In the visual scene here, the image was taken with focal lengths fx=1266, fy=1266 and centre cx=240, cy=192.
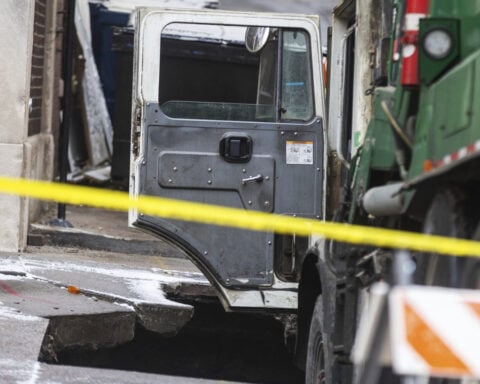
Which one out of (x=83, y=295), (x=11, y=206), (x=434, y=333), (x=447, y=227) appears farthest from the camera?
(x=11, y=206)

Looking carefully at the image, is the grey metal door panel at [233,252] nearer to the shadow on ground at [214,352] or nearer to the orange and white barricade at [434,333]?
the shadow on ground at [214,352]

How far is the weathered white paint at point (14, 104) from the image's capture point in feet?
37.1

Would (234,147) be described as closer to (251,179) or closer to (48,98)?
(251,179)

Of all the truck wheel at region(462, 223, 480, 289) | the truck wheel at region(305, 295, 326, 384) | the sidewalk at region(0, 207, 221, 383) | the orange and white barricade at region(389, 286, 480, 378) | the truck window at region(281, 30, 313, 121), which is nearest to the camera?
the orange and white barricade at region(389, 286, 480, 378)

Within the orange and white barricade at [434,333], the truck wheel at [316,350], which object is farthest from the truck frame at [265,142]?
the orange and white barricade at [434,333]

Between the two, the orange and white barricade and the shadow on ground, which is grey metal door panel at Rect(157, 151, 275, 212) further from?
the orange and white barricade

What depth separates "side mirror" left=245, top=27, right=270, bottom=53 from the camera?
28.1 feet

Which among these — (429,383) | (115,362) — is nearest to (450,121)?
(429,383)

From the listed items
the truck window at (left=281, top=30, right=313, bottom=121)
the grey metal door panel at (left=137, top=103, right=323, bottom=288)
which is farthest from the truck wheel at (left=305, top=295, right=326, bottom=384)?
the truck window at (left=281, top=30, right=313, bottom=121)

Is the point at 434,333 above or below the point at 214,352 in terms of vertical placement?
above

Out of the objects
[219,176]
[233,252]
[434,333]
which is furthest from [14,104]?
[434,333]

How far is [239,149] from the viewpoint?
8578 millimetres

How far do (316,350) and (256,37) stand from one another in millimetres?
2768

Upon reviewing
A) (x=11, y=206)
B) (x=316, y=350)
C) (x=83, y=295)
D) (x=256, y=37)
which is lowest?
(x=83, y=295)
